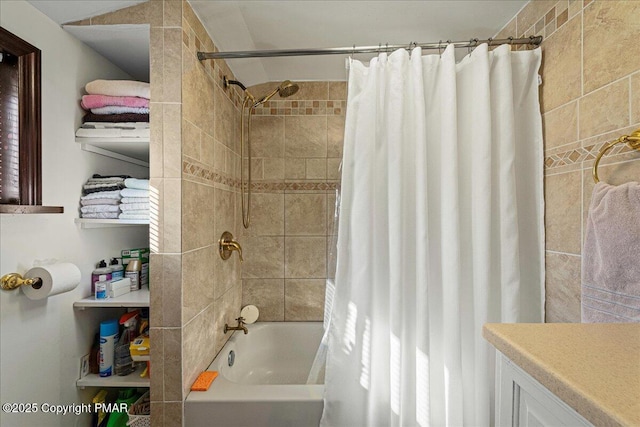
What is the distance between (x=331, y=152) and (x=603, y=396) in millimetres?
1943

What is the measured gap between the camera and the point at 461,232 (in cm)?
127

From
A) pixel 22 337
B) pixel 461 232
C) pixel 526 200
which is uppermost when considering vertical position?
pixel 526 200

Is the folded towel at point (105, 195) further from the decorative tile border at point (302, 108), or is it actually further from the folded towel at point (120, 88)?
the decorative tile border at point (302, 108)

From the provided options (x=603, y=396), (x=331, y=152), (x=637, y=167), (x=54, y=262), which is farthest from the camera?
(x=331, y=152)

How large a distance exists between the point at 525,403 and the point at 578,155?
905 mm

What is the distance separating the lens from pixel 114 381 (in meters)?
1.36

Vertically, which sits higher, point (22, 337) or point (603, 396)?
point (603, 396)

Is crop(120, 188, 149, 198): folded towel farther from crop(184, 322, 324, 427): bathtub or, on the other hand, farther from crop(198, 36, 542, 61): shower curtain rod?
crop(184, 322, 324, 427): bathtub

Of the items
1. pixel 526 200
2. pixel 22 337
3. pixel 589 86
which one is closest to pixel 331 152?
pixel 526 200

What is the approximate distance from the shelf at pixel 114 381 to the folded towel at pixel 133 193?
80 cm

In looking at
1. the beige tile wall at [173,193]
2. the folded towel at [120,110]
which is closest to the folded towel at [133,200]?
the beige tile wall at [173,193]

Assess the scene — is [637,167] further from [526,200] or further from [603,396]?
A: [603,396]

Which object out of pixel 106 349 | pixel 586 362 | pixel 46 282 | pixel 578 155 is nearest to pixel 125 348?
pixel 106 349

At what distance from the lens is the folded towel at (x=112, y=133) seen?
1.35m
